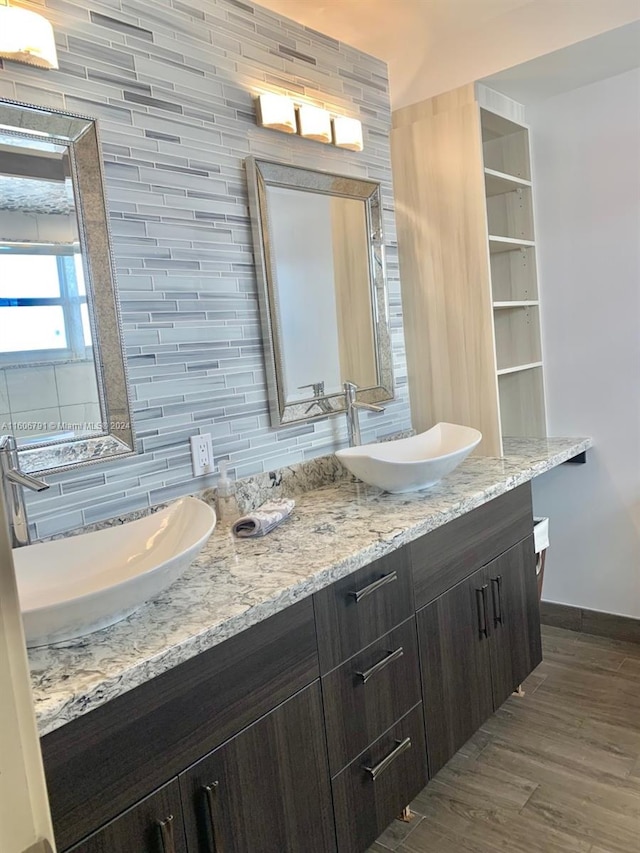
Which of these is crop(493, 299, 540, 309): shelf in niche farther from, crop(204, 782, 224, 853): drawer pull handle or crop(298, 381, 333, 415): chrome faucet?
crop(204, 782, 224, 853): drawer pull handle

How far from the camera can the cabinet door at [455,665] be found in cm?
179

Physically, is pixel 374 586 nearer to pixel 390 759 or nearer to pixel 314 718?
pixel 314 718

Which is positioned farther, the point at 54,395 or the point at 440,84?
the point at 440,84

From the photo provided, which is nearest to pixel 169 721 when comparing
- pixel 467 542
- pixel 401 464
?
pixel 401 464

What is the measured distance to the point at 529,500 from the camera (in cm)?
230

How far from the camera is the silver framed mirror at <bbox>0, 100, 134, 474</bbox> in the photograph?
1.44 meters

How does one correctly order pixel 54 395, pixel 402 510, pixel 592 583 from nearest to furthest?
pixel 54 395
pixel 402 510
pixel 592 583

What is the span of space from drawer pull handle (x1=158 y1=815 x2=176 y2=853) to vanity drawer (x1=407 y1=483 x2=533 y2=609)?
849mm

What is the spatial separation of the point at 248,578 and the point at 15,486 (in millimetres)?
523

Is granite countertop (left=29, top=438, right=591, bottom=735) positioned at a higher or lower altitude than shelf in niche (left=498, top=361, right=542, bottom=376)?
lower

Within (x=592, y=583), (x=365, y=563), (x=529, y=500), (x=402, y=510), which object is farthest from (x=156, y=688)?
(x=592, y=583)

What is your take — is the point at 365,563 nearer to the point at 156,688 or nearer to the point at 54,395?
the point at 156,688

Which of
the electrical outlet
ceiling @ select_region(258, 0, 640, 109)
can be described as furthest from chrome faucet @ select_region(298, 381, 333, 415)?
ceiling @ select_region(258, 0, 640, 109)

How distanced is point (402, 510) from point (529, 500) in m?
0.71
